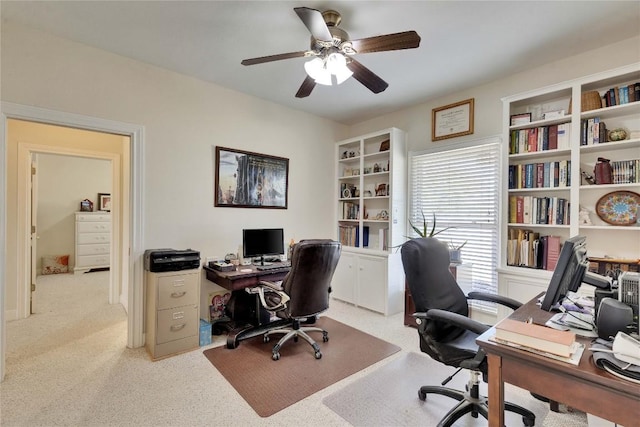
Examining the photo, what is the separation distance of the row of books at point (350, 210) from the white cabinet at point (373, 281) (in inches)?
19.7

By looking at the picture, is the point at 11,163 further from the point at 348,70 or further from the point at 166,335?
the point at 348,70

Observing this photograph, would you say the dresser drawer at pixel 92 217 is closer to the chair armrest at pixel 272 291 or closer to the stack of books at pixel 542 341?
the chair armrest at pixel 272 291

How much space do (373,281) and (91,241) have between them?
5.80 m

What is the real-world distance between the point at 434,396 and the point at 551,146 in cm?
226

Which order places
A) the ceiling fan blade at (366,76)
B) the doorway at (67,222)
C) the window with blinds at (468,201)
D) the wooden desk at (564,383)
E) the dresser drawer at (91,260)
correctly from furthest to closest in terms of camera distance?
the dresser drawer at (91,260) < the doorway at (67,222) < the window with blinds at (468,201) < the ceiling fan blade at (366,76) < the wooden desk at (564,383)

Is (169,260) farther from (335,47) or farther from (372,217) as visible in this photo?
(372,217)

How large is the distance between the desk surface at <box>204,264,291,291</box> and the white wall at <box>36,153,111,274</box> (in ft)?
15.3

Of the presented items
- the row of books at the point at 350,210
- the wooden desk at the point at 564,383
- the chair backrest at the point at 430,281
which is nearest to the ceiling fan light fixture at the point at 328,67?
the chair backrest at the point at 430,281

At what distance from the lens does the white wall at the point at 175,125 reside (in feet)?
7.45

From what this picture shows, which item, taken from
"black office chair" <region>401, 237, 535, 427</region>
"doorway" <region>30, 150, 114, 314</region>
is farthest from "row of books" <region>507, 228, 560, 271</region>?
"doorway" <region>30, 150, 114, 314</region>

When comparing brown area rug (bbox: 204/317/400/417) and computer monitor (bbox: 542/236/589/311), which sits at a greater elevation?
computer monitor (bbox: 542/236/589/311)

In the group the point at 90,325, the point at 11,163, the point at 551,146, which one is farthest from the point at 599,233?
the point at 11,163

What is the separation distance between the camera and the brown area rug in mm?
2018

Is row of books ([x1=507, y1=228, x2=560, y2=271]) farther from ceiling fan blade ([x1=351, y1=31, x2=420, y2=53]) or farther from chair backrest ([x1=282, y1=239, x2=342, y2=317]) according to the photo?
ceiling fan blade ([x1=351, y1=31, x2=420, y2=53])
